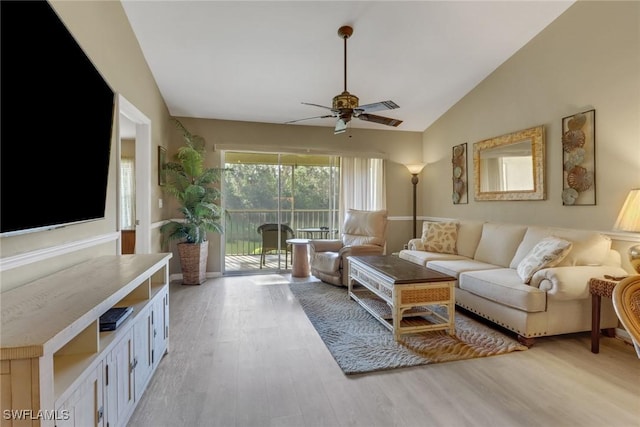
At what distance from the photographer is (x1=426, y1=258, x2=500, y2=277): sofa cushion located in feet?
10.7

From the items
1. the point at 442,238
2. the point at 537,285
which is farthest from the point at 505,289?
the point at 442,238

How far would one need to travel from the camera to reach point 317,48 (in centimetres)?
344

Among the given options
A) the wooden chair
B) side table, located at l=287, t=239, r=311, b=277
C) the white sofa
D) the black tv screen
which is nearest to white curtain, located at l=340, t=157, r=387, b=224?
side table, located at l=287, t=239, r=311, b=277

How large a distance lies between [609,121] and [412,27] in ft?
6.63

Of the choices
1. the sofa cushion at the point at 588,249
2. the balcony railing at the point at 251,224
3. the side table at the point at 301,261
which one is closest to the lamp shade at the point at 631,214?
the sofa cushion at the point at 588,249

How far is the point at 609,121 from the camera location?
279 centimetres

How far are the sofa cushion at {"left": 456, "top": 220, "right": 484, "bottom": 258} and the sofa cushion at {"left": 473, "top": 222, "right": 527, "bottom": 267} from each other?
3.5 inches

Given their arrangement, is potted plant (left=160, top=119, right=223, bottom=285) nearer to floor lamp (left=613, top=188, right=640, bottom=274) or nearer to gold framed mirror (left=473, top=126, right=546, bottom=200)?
gold framed mirror (left=473, top=126, right=546, bottom=200)

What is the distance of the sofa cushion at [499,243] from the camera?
3.43 m

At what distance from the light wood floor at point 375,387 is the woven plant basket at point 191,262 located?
1.65 m

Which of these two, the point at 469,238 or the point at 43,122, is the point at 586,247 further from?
the point at 43,122

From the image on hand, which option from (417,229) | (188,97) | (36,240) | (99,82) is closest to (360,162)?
(417,229)

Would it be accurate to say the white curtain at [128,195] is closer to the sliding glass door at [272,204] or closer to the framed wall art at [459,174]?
the sliding glass door at [272,204]

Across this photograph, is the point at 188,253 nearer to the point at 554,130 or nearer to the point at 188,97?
the point at 188,97
